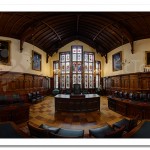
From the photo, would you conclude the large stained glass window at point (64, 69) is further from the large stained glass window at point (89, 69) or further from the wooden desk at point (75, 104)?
the wooden desk at point (75, 104)

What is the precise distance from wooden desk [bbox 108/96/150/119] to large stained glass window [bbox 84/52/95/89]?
27.6 feet

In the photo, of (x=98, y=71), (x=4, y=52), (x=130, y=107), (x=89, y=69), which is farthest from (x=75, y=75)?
(x=130, y=107)

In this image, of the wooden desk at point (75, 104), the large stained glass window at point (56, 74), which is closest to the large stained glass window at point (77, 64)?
the large stained glass window at point (56, 74)

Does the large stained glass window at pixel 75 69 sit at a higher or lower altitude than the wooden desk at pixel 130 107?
higher

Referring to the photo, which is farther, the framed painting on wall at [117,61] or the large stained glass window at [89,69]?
the large stained glass window at [89,69]

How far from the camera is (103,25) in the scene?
379 inches

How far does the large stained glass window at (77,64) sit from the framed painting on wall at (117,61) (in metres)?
4.62

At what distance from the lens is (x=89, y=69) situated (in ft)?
54.1

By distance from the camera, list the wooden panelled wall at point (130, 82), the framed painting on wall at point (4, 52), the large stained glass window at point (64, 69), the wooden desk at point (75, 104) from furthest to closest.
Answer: the large stained glass window at point (64, 69) < the wooden panelled wall at point (130, 82) < the wooden desk at point (75, 104) < the framed painting on wall at point (4, 52)

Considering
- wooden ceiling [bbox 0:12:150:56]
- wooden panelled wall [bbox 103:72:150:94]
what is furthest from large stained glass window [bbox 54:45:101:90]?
wooden ceiling [bbox 0:12:150:56]

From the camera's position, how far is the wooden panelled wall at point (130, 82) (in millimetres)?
9370

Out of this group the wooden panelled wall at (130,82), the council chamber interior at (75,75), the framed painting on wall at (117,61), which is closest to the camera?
the council chamber interior at (75,75)

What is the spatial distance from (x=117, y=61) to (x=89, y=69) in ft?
15.1
